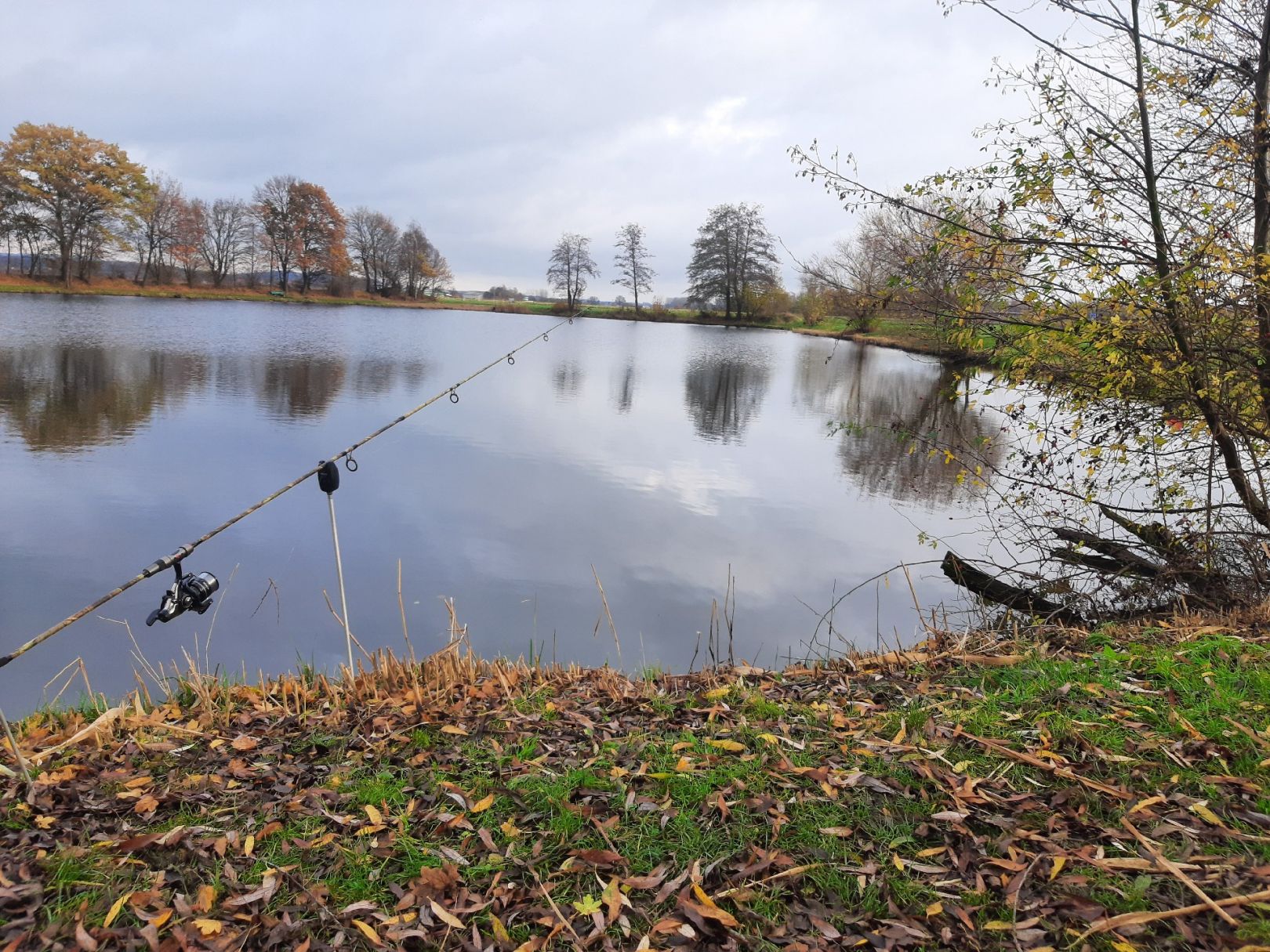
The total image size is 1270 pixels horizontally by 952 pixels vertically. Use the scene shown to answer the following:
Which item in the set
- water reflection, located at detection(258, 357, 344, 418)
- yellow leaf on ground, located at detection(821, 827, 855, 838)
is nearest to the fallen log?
yellow leaf on ground, located at detection(821, 827, 855, 838)

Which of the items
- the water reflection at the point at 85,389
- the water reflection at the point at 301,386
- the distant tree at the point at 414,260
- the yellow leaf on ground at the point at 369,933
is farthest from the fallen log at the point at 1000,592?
the distant tree at the point at 414,260

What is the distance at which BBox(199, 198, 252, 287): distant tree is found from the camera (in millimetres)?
60469

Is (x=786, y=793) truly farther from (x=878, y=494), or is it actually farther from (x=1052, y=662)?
(x=878, y=494)

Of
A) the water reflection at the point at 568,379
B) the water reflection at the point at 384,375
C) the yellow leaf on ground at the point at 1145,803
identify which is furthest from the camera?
the water reflection at the point at 568,379

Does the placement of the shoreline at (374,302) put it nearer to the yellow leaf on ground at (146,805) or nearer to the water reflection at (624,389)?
the water reflection at (624,389)

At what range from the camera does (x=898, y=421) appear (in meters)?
7.57

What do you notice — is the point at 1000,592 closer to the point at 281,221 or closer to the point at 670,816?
the point at 670,816

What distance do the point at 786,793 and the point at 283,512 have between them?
8182 millimetres

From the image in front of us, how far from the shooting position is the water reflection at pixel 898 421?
1044cm

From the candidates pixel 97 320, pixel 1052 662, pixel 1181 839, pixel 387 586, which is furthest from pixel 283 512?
pixel 97 320

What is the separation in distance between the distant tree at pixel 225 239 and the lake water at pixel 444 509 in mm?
45065

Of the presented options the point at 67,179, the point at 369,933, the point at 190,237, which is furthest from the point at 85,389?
the point at 190,237

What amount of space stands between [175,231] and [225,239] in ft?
16.5

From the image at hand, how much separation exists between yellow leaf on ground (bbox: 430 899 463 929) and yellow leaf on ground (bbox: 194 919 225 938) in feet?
2.36
